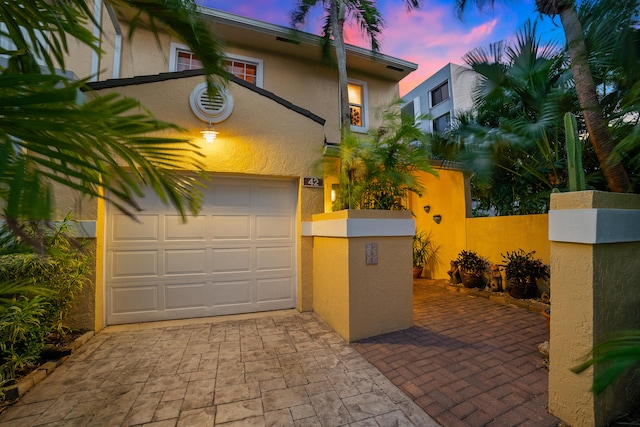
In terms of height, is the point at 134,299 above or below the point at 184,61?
below

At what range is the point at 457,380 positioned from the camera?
2672 millimetres

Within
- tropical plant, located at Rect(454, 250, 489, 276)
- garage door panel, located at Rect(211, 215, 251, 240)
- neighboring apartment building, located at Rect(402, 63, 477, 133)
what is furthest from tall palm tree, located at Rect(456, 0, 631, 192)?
neighboring apartment building, located at Rect(402, 63, 477, 133)

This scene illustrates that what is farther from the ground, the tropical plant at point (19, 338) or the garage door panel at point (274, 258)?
the garage door panel at point (274, 258)

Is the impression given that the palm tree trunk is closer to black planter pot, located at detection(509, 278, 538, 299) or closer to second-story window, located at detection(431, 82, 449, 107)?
black planter pot, located at detection(509, 278, 538, 299)

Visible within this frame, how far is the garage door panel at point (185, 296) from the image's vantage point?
14.8 feet

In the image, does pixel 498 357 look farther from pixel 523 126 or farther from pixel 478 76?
pixel 478 76

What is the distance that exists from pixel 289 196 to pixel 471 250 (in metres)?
4.79

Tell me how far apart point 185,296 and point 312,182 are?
298 cm

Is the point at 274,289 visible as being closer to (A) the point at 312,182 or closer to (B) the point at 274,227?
(B) the point at 274,227

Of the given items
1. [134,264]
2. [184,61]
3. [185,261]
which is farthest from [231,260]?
[184,61]

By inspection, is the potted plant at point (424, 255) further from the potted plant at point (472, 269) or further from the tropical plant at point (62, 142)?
the tropical plant at point (62, 142)

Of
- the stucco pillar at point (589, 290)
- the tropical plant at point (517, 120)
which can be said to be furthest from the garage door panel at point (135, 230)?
the tropical plant at point (517, 120)

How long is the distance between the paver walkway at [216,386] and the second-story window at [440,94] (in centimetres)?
1636

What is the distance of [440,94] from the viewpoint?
16.1 metres
